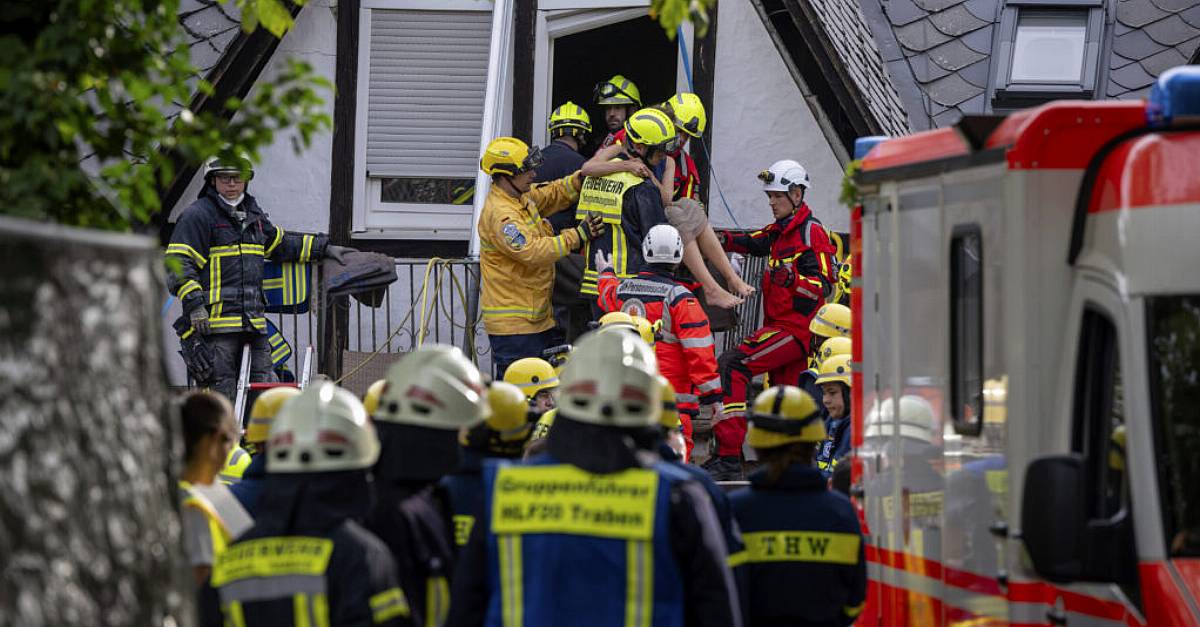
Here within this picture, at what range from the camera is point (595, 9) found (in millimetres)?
15805

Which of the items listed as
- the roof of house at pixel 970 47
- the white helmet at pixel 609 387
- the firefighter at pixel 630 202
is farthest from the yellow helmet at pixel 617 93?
the white helmet at pixel 609 387

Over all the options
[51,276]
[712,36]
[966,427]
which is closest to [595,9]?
[712,36]

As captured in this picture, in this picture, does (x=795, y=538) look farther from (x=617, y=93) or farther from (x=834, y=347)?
(x=617, y=93)

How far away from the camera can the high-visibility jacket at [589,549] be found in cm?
526

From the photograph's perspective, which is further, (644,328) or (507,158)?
(507,158)

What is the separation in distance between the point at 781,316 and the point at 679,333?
50.2 inches

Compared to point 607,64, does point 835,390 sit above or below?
below

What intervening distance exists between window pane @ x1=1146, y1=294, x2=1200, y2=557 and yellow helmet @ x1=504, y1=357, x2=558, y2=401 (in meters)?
5.57

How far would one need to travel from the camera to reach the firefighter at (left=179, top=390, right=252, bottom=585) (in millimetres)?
6023

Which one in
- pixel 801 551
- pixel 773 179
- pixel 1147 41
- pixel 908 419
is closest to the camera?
pixel 801 551

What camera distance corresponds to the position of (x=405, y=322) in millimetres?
14555

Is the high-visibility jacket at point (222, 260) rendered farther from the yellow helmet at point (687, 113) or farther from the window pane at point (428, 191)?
the yellow helmet at point (687, 113)

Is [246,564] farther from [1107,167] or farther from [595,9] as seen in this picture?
[595,9]

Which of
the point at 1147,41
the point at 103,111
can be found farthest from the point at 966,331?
the point at 1147,41
